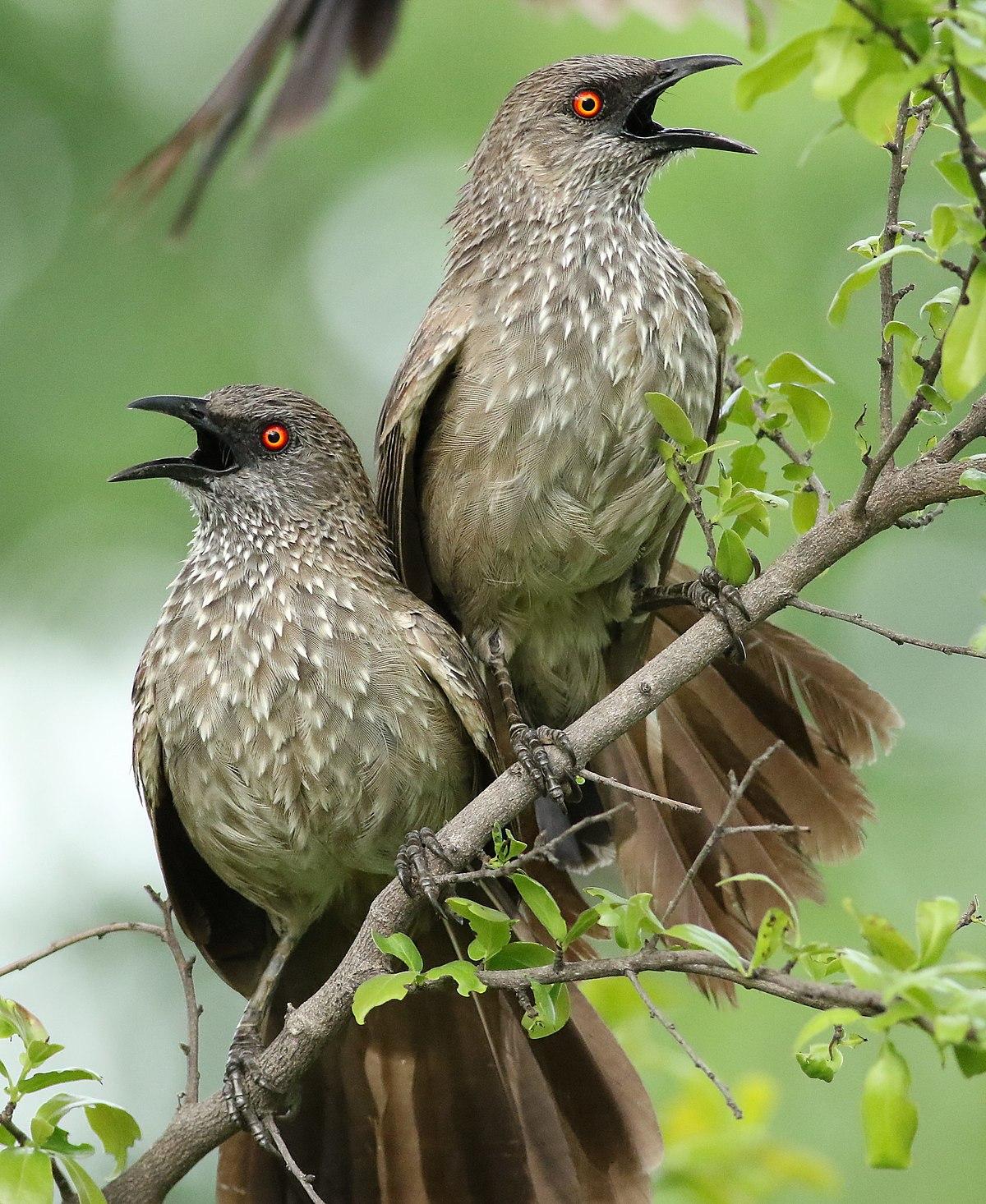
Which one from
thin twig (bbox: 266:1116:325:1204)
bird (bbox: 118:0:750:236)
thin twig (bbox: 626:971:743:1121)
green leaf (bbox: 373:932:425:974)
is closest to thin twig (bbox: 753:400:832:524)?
bird (bbox: 118:0:750:236)

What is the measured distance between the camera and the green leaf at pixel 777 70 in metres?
1.92

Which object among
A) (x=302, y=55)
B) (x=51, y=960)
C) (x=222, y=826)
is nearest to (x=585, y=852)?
(x=222, y=826)

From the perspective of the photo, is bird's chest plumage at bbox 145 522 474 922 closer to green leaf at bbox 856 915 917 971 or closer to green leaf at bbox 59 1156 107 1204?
green leaf at bbox 59 1156 107 1204

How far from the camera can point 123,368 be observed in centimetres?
815

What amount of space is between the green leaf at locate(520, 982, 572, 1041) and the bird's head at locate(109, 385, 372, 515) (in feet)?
5.87

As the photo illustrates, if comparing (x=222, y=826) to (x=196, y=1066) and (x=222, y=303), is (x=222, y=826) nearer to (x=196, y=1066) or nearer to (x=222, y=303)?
(x=196, y=1066)

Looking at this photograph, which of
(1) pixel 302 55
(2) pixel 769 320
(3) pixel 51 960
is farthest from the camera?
(3) pixel 51 960

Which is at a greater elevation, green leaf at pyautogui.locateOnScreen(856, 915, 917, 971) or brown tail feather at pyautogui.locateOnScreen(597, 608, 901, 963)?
green leaf at pyautogui.locateOnScreen(856, 915, 917, 971)

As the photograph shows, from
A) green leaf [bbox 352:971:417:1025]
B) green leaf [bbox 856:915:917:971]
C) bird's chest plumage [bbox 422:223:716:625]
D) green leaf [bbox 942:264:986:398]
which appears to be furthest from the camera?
bird's chest plumage [bbox 422:223:716:625]

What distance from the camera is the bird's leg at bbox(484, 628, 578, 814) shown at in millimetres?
3230

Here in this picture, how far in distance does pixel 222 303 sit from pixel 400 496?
489 cm

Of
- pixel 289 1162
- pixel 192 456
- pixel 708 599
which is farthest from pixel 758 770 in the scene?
pixel 192 456

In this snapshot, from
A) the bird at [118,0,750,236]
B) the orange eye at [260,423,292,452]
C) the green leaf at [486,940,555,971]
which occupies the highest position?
the bird at [118,0,750,236]

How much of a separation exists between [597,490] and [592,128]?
119 centimetres
